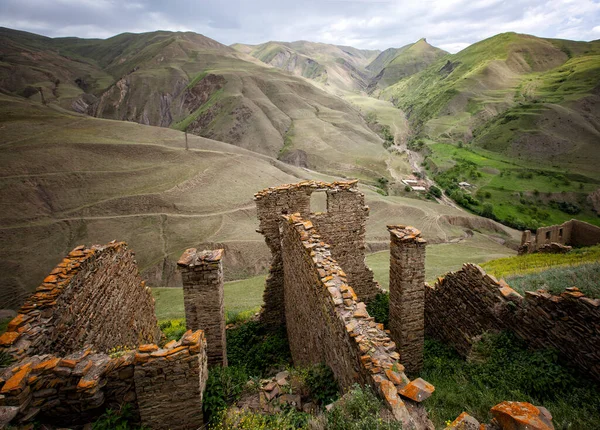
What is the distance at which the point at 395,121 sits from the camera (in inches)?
4727

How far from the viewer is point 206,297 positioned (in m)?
7.99

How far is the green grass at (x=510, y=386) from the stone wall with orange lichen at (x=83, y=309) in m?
6.86

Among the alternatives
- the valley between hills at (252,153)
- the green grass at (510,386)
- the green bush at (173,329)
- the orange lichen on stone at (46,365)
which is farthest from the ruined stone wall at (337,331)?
the valley between hills at (252,153)

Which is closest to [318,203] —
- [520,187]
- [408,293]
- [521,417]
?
[408,293]

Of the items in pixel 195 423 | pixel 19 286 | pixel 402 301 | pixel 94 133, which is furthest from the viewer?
pixel 94 133

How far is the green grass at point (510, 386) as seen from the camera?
4.93m

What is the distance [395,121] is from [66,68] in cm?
13896

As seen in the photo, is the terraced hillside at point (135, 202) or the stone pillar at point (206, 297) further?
the terraced hillside at point (135, 202)

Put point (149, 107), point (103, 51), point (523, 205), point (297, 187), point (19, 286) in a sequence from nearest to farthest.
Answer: point (297, 187) < point (19, 286) < point (523, 205) < point (149, 107) < point (103, 51)

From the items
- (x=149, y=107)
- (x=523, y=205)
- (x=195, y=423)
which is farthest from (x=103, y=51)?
(x=195, y=423)

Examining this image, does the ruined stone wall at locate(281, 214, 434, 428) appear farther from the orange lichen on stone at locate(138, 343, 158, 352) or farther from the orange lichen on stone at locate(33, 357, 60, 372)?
the orange lichen on stone at locate(33, 357, 60, 372)

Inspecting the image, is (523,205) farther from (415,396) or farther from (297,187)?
(415,396)

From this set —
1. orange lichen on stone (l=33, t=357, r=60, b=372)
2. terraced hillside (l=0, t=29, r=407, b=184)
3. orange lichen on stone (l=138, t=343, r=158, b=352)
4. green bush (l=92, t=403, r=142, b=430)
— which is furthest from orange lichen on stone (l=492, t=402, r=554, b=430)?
terraced hillside (l=0, t=29, r=407, b=184)

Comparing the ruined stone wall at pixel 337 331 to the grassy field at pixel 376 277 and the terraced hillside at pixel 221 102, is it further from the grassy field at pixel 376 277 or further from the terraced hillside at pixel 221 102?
the terraced hillside at pixel 221 102
